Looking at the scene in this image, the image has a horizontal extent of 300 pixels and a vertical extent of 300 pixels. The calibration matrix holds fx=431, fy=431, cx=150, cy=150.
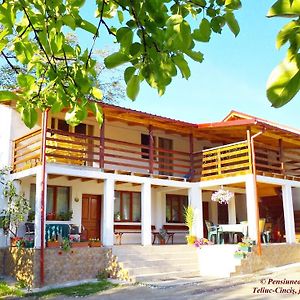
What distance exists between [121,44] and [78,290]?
10.8m

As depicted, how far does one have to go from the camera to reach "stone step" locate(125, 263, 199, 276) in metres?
13.8

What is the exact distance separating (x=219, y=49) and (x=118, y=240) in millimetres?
16535

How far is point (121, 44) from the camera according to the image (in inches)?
79.0

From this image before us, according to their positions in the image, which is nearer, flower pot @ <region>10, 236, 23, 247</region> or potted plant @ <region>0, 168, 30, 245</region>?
flower pot @ <region>10, 236, 23, 247</region>

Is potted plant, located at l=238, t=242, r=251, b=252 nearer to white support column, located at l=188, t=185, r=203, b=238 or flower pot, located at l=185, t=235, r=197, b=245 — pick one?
flower pot, located at l=185, t=235, r=197, b=245

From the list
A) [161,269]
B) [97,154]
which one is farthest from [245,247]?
[97,154]

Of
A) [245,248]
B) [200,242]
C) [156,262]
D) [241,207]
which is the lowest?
[156,262]

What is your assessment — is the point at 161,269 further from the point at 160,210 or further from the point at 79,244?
the point at 160,210

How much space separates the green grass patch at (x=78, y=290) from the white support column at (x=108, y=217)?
86.2 inches

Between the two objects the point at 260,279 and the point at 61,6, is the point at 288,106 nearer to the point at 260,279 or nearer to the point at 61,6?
the point at 61,6

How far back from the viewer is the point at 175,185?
1781 cm

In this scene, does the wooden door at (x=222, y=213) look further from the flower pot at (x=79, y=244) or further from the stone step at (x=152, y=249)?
the flower pot at (x=79, y=244)

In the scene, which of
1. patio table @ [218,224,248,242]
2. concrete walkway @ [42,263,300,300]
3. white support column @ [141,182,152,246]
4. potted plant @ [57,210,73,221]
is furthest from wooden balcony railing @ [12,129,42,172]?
patio table @ [218,224,248,242]

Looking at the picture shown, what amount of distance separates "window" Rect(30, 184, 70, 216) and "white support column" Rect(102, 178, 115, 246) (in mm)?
2300
